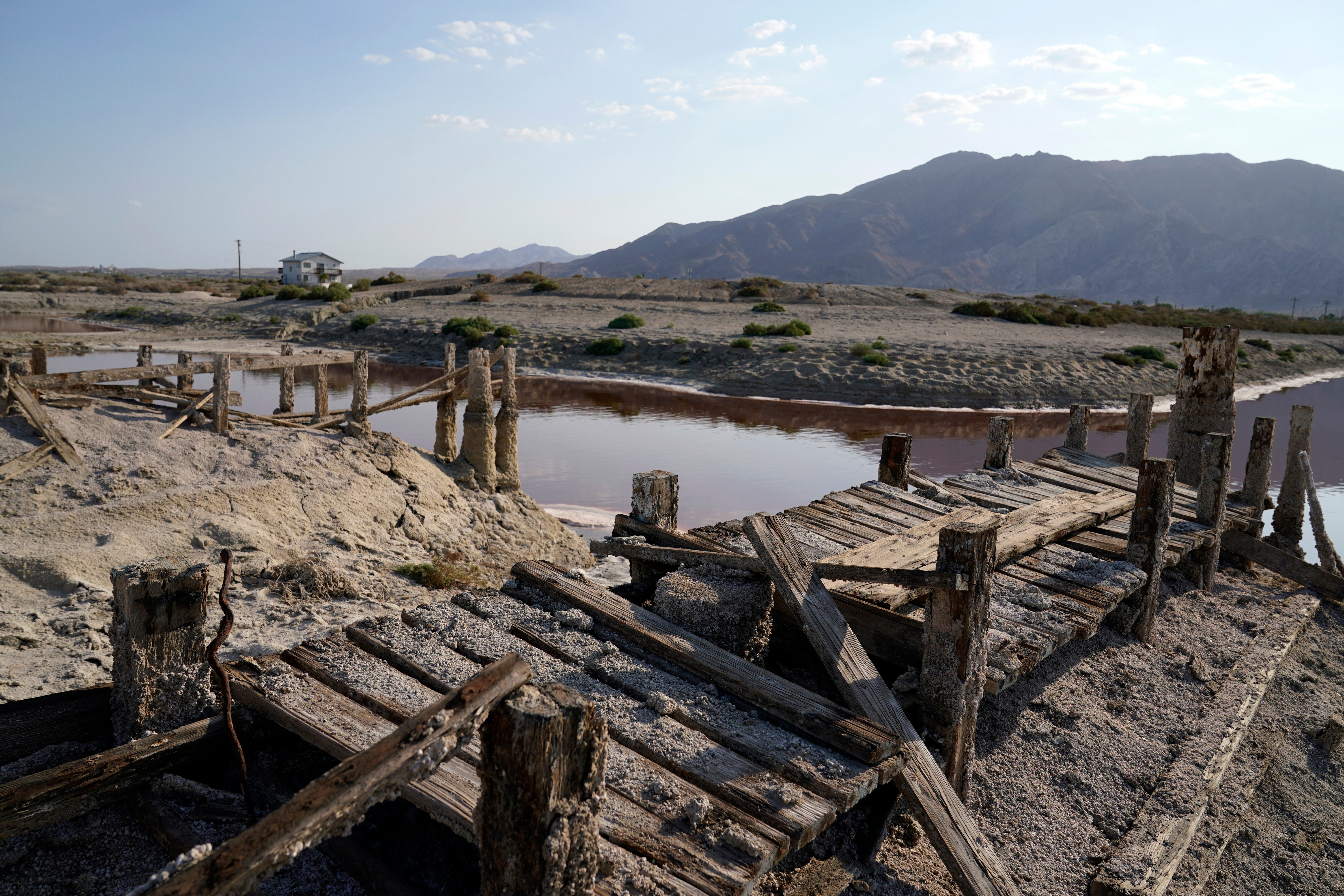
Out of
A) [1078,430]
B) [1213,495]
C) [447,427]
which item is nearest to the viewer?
[1213,495]

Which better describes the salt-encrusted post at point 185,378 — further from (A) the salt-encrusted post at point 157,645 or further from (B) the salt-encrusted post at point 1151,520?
(B) the salt-encrusted post at point 1151,520

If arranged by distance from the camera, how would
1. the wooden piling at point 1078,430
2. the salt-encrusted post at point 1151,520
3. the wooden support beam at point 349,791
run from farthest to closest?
1. the wooden piling at point 1078,430
2. the salt-encrusted post at point 1151,520
3. the wooden support beam at point 349,791

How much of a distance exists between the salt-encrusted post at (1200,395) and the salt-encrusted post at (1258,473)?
0.48 metres

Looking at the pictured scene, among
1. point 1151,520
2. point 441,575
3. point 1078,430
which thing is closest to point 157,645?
point 441,575

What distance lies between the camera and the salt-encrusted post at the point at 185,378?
13.4m

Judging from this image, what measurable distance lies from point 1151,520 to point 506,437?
31.6ft

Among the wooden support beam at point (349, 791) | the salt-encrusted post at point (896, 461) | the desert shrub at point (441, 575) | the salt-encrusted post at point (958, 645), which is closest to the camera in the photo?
the wooden support beam at point (349, 791)

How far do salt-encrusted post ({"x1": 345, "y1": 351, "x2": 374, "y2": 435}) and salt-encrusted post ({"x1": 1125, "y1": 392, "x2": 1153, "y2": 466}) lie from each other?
36.8 ft

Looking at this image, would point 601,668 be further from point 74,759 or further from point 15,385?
point 15,385

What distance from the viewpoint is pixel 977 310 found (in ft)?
147

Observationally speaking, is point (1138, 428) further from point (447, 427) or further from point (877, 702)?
point (447, 427)

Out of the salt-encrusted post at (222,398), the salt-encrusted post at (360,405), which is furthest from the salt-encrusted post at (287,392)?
the salt-encrusted post at (222,398)

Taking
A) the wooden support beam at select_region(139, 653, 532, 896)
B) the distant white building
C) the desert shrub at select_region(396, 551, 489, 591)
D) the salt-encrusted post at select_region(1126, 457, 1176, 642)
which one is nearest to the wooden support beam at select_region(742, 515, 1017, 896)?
the wooden support beam at select_region(139, 653, 532, 896)

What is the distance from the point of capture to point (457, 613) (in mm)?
5336
